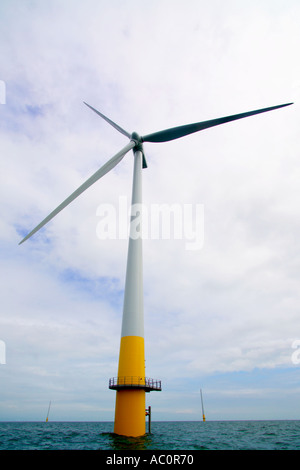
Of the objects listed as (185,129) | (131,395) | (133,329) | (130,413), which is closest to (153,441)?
(130,413)

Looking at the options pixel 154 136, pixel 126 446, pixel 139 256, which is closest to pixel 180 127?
pixel 154 136

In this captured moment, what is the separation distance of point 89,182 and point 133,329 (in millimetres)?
20597

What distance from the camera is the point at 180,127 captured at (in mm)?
42594

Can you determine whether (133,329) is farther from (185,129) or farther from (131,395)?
(185,129)

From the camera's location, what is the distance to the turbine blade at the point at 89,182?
3379cm

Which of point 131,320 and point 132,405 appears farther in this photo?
point 131,320

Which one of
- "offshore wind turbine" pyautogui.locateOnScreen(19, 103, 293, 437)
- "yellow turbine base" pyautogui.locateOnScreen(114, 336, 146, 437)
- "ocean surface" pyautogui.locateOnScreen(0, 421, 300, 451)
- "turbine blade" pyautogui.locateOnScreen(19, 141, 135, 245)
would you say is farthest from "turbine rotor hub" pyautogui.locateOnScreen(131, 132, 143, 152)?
"ocean surface" pyautogui.locateOnScreen(0, 421, 300, 451)

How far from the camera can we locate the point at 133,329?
32156 millimetres

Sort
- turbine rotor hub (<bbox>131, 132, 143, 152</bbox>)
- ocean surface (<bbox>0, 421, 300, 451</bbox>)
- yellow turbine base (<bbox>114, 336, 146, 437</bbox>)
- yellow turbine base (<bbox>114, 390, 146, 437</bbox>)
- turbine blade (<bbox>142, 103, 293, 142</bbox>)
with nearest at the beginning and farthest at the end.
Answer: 1. ocean surface (<bbox>0, 421, 300, 451</bbox>)
2. yellow turbine base (<bbox>114, 390, 146, 437</bbox>)
3. yellow turbine base (<bbox>114, 336, 146, 437</bbox>)
4. turbine blade (<bbox>142, 103, 293, 142</bbox>)
5. turbine rotor hub (<bbox>131, 132, 143, 152</bbox>)

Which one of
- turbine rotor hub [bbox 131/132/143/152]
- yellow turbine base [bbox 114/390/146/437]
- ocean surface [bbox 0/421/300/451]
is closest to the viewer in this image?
ocean surface [bbox 0/421/300/451]

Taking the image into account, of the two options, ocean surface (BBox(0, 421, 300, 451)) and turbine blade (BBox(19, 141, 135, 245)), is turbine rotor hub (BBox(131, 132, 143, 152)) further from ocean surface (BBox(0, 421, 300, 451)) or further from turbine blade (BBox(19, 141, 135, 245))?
ocean surface (BBox(0, 421, 300, 451))

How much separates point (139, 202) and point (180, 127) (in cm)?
1369

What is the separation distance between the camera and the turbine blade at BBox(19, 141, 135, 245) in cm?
3379

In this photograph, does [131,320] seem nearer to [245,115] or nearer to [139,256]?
[139,256]
